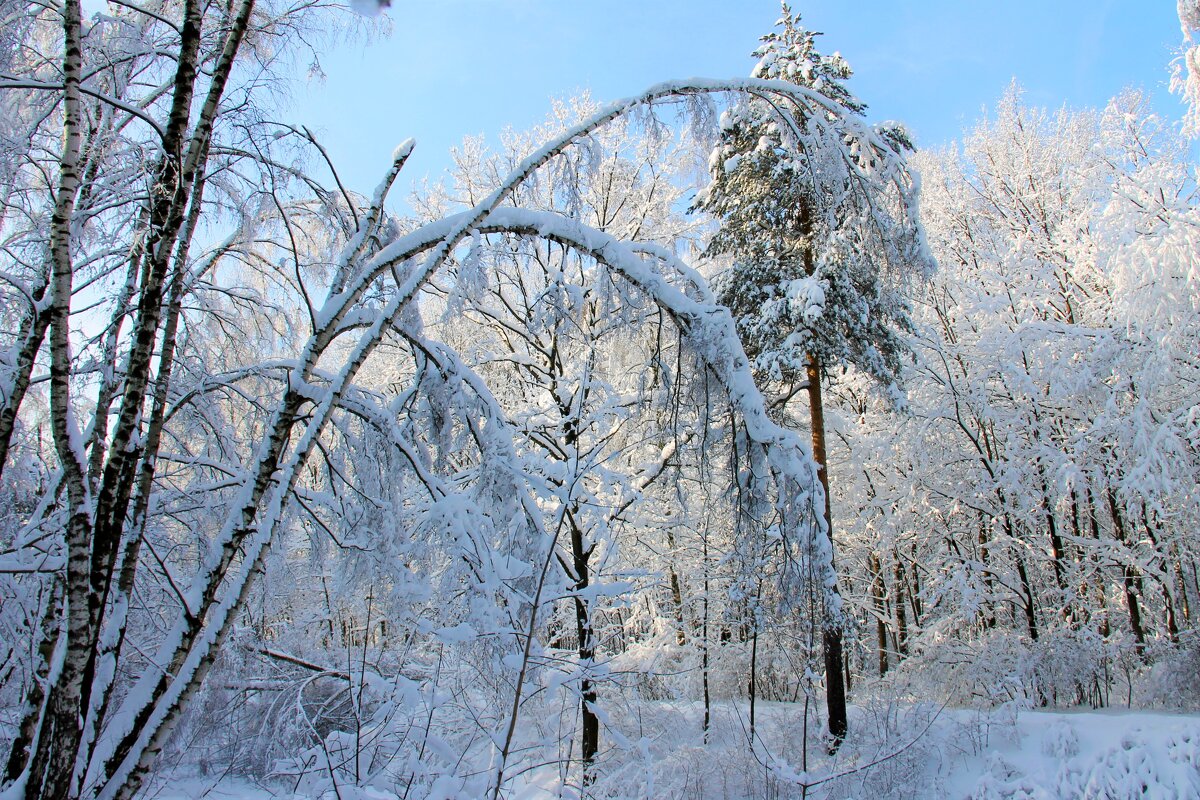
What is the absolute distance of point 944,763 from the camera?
775 cm

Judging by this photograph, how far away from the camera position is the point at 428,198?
1158cm

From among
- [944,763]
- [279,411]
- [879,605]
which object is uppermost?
[279,411]

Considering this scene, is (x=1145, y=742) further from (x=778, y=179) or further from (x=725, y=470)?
(x=778, y=179)

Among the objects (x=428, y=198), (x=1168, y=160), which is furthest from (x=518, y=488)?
(x=1168, y=160)

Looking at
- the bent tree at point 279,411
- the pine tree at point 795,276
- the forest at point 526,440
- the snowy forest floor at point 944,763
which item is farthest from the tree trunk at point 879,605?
the bent tree at point 279,411

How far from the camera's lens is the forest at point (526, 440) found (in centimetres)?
247

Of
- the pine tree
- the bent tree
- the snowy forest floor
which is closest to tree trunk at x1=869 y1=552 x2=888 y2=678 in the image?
the snowy forest floor

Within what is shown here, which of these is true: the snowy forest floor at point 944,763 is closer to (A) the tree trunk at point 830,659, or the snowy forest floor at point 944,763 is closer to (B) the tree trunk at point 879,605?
(A) the tree trunk at point 830,659

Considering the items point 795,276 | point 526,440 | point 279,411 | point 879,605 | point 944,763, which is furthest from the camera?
point 879,605

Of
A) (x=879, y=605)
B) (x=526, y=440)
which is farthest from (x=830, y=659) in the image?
(x=879, y=605)

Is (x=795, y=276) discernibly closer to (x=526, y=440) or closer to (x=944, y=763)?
(x=526, y=440)

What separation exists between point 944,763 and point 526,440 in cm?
658

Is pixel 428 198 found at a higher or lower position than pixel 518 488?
higher

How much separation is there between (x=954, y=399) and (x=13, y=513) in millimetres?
14346
